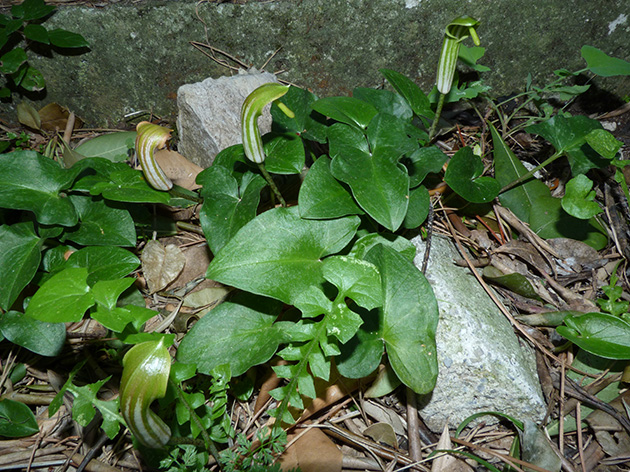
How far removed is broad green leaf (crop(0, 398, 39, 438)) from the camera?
1.69m

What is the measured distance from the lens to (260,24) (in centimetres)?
233

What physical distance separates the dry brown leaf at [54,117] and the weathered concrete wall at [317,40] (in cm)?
8

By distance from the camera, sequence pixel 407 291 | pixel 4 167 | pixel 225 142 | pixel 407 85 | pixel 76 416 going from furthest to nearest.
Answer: pixel 225 142 < pixel 407 85 < pixel 4 167 < pixel 407 291 < pixel 76 416

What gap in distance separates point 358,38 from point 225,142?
900 mm

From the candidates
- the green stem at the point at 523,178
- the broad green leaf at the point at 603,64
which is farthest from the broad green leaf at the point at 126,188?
the broad green leaf at the point at 603,64

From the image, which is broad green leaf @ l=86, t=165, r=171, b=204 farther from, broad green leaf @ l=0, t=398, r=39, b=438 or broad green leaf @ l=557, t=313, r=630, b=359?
broad green leaf @ l=557, t=313, r=630, b=359

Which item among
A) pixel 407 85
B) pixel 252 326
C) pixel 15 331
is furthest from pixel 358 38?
pixel 15 331

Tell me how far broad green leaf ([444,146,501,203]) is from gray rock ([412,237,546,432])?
1.43ft

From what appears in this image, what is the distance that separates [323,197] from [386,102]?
2.20 ft

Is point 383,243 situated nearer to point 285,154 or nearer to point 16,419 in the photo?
point 285,154

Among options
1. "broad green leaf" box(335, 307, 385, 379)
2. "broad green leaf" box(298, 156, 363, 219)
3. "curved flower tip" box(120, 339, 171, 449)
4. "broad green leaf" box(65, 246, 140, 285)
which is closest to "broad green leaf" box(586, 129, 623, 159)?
"broad green leaf" box(298, 156, 363, 219)

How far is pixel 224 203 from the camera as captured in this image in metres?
1.82

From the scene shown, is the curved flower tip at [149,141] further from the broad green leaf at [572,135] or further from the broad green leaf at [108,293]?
the broad green leaf at [572,135]

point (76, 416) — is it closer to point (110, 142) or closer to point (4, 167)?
point (4, 167)
